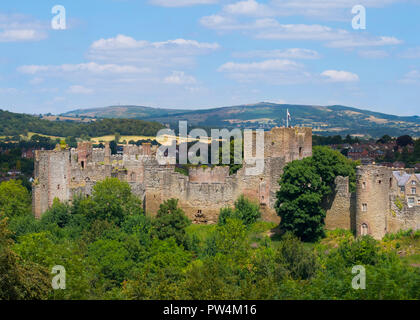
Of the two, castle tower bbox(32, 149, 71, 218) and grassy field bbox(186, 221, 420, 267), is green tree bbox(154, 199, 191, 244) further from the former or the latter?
castle tower bbox(32, 149, 71, 218)

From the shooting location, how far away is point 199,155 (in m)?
78.4

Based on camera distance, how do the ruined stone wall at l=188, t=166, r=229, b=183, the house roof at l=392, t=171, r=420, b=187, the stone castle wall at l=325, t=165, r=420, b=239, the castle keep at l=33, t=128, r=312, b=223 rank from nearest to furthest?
the stone castle wall at l=325, t=165, r=420, b=239
the castle keep at l=33, t=128, r=312, b=223
the ruined stone wall at l=188, t=166, r=229, b=183
the house roof at l=392, t=171, r=420, b=187

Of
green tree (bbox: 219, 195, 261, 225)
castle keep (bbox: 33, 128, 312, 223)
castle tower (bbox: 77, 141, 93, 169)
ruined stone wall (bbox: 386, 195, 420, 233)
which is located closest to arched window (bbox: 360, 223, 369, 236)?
ruined stone wall (bbox: 386, 195, 420, 233)

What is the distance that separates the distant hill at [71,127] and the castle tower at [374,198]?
10397 centimetres

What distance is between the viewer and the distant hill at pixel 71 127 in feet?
508

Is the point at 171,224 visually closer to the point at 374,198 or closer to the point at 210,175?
the point at 210,175

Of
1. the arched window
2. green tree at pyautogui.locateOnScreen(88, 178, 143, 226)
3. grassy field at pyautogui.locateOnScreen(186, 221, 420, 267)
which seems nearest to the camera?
grassy field at pyautogui.locateOnScreen(186, 221, 420, 267)

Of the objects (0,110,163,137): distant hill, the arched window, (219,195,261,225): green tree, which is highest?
(0,110,163,137): distant hill

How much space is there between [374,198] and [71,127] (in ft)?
466

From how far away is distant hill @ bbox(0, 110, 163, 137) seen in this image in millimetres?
154875

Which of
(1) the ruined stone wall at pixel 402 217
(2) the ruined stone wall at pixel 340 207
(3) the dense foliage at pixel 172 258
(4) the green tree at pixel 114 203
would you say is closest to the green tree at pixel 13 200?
(3) the dense foliage at pixel 172 258

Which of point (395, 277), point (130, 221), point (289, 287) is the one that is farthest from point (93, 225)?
point (395, 277)

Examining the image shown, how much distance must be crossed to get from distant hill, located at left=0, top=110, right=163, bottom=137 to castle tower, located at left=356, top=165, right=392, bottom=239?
341 feet

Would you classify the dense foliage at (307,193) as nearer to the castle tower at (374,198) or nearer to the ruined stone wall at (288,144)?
the castle tower at (374,198)
